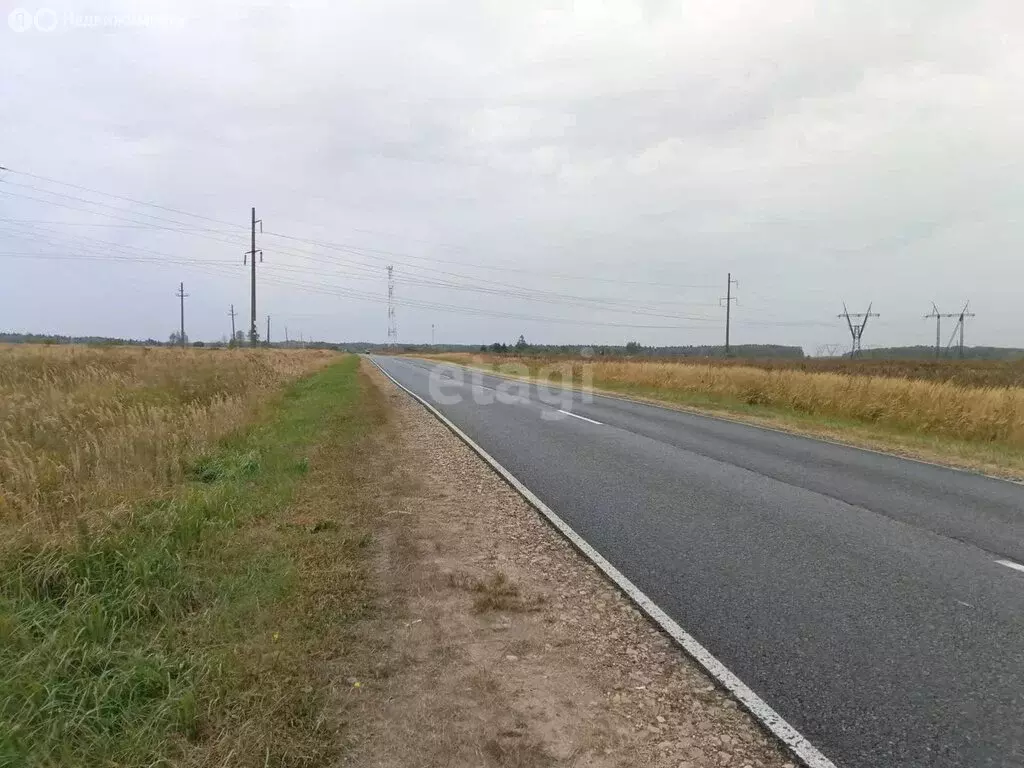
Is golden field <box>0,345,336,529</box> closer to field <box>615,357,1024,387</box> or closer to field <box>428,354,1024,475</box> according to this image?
field <box>428,354,1024,475</box>

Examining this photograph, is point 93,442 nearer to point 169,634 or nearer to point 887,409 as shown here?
point 169,634

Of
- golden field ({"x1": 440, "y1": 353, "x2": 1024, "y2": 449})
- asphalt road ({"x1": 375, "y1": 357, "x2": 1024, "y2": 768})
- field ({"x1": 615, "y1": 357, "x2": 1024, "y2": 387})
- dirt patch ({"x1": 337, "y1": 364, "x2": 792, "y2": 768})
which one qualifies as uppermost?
field ({"x1": 615, "y1": 357, "x2": 1024, "y2": 387})

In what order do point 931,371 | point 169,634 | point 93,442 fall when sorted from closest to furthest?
point 169,634 < point 93,442 < point 931,371

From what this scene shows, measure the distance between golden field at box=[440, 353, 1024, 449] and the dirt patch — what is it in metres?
13.6

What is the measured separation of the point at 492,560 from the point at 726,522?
2667 mm

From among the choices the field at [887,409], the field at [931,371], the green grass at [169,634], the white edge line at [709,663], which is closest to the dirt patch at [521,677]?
the white edge line at [709,663]

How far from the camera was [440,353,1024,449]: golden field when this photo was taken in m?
14.4

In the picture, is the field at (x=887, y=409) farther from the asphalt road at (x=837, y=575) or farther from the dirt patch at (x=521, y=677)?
the dirt patch at (x=521, y=677)

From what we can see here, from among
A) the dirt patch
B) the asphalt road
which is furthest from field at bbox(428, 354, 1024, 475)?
the dirt patch

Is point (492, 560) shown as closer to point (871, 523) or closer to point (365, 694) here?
point (365, 694)

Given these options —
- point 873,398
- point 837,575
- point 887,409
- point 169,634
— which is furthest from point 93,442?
point 873,398

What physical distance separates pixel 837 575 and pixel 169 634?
16.1ft

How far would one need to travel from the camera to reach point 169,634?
12.2 feet

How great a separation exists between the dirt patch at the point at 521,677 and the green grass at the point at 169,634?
15.0 inches
